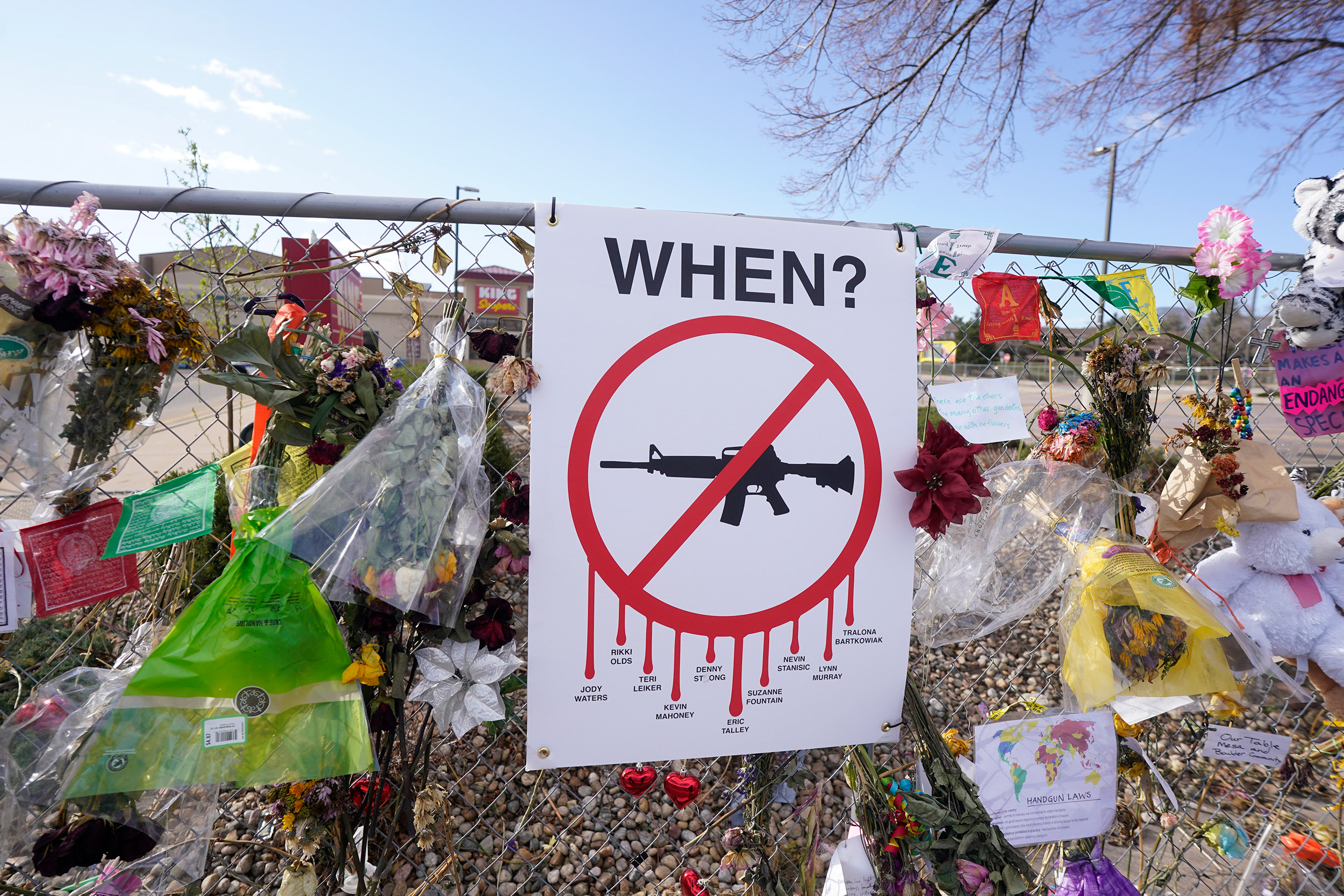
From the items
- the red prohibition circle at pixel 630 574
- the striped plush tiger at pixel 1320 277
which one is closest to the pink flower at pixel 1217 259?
the striped plush tiger at pixel 1320 277

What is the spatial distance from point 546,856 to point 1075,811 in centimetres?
157

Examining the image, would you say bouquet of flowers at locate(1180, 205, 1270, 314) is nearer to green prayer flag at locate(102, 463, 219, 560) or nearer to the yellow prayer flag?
the yellow prayer flag

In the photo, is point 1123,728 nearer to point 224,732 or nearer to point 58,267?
point 224,732

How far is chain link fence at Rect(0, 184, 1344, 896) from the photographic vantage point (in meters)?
1.26

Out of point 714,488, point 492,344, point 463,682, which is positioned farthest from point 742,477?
point 463,682

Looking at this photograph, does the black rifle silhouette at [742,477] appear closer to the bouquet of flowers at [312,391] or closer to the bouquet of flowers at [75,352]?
the bouquet of flowers at [312,391]

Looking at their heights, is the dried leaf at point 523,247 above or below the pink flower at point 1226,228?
below

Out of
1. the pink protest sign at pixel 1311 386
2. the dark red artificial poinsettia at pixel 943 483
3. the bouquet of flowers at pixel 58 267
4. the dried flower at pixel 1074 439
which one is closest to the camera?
the bouquet of flowers at pixel 58 267

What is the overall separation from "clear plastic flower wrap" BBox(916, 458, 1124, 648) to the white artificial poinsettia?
37.6 inches

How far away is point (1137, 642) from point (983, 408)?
1.93ft

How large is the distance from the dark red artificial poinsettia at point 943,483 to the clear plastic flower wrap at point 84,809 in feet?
4.64

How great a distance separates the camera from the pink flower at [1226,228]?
139 centimetres

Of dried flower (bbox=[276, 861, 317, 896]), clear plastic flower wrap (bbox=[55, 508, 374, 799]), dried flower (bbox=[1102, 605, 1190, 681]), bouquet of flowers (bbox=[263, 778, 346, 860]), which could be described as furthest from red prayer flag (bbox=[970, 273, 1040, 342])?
dried flower (bbox=[276, 861, 317, 896])

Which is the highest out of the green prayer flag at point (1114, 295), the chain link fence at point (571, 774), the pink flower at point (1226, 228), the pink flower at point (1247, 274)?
the pink flower at point (1226, 228)
